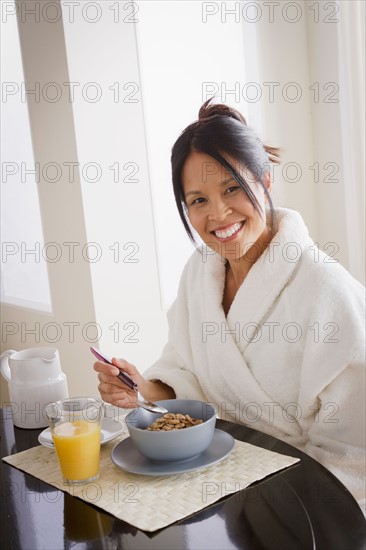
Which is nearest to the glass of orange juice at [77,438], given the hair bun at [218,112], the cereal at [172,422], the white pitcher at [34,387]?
the cereal at [172,422]

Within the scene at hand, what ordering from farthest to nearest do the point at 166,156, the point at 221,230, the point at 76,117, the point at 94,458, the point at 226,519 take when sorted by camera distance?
the point at 166,156, the point at 76,117, the point at 221,230, the point at 94,458, the point at 226,519

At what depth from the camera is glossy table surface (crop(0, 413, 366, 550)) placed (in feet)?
3.13

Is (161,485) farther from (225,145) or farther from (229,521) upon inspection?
(225,145)

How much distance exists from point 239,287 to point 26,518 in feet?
2.68

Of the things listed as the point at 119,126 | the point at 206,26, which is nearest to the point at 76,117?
the point at 119,126

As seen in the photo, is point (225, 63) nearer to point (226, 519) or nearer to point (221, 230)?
point (221, 230)

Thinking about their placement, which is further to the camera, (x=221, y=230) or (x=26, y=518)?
(x=221, y=230)

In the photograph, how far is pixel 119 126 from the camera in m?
2.68

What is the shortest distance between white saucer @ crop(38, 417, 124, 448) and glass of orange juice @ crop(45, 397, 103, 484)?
0.12m

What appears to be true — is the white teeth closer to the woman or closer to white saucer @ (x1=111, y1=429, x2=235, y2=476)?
the woman

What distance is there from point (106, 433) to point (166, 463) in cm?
20

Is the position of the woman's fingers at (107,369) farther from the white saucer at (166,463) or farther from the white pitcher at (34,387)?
the white saucer at (166,463)

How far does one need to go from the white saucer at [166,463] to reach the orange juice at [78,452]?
0.18 feet

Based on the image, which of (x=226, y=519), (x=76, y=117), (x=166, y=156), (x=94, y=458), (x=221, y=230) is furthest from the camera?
(x=166, y=156)
